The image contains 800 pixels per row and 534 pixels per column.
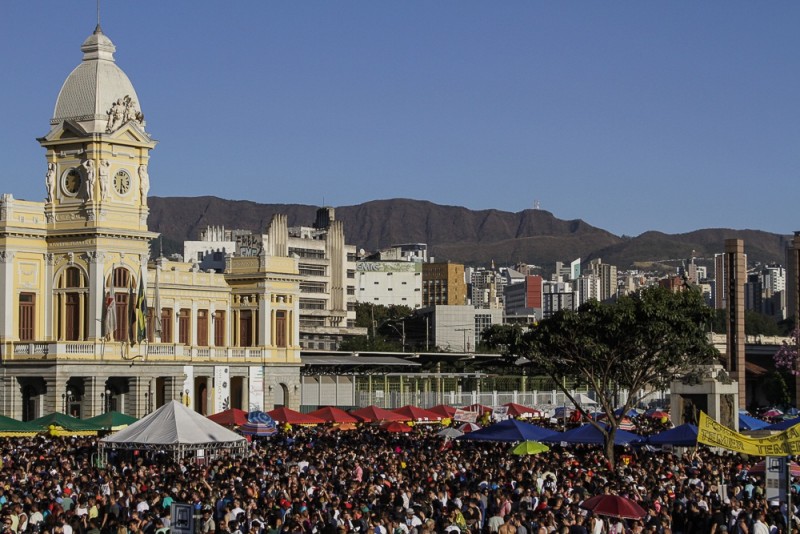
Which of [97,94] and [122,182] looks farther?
[122,182]

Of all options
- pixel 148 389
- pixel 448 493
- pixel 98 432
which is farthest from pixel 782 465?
pixel 148 389

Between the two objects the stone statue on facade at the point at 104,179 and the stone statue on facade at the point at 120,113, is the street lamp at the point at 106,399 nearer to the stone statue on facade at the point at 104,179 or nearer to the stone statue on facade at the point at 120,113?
the stone statue on facade at the point at 104,179

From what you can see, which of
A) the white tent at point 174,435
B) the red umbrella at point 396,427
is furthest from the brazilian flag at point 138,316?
the white tent at point 174,435

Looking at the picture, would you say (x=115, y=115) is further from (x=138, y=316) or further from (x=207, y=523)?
(x=207, y=523)

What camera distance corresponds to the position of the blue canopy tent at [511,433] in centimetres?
4644

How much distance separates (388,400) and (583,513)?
2291 inches

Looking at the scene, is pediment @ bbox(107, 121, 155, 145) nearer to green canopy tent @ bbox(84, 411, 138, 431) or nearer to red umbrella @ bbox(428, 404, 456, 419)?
red umbrella @ bbox(428, 404, 456, 419)

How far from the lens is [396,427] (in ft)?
199

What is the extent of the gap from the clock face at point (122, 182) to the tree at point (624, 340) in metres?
23.8

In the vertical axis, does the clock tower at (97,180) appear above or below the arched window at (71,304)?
above

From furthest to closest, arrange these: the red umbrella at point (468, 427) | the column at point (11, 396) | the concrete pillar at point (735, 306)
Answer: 1. the concrete pillar at point (735, 306)
2. the column at point (11, 396)
3. the red umbrella at point (468, 427)

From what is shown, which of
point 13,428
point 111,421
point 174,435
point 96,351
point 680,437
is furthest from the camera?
point 96,351

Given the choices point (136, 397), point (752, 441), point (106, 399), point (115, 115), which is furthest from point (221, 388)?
point (752, 441)

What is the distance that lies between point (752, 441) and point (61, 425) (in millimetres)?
31949
